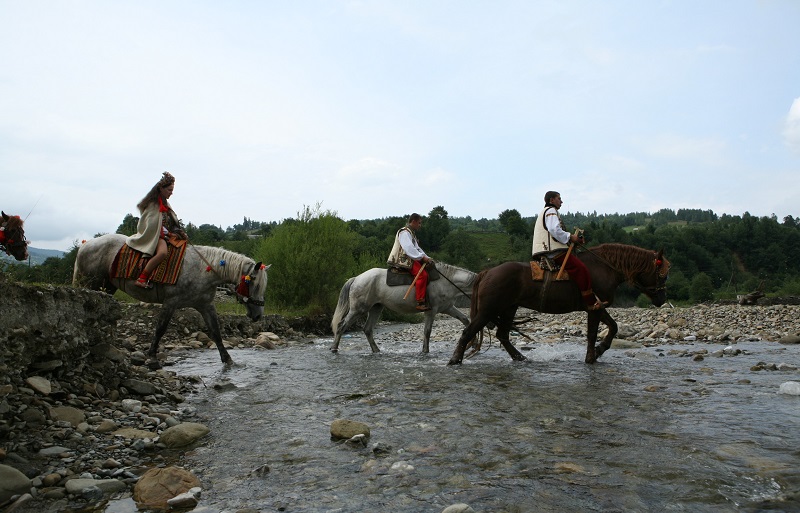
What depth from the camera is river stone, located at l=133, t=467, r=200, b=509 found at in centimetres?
337

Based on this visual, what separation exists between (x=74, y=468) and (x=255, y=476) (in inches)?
54.6

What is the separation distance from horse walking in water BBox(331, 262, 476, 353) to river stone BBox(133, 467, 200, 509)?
843 centimetres

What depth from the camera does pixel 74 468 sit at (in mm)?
3938

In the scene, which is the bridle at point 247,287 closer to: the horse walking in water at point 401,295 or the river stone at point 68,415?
the horse walking in water at point 401,295

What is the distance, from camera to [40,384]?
4906mm

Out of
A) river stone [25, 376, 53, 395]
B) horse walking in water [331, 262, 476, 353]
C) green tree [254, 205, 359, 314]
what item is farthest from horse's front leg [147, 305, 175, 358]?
green tree [254, 205, 359, 314]

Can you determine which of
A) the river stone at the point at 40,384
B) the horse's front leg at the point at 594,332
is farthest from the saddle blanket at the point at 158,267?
the horse's front leg at the point at 594,332

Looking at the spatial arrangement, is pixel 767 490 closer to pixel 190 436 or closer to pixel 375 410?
pixel 375 410

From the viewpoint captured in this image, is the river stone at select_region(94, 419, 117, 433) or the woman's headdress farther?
the woman's headdress

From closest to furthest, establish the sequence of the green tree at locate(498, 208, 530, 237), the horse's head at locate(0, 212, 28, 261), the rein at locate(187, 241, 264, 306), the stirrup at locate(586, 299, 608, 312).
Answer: the horse's head at locate(0, 212, 28, 261)
the stirrup at locate(586, 299, 608, 312)
the rein at locate(187, 241, 264, 306)
the green tree at locate(498, 208, 530, 237)

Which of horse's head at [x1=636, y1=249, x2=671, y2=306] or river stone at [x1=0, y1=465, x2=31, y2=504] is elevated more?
horse's head at [x1=636, y1=249, x2=671, y2=306]

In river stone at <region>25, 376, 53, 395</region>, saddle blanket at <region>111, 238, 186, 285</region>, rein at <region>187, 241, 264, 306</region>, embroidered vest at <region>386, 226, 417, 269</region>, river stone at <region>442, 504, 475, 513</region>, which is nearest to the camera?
river stone at <region>442, 504, 475, 513</region>

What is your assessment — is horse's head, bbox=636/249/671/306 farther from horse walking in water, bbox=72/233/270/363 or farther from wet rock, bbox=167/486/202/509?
wet rock, bbox=167/486/202/509

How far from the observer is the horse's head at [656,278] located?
1007 cm
